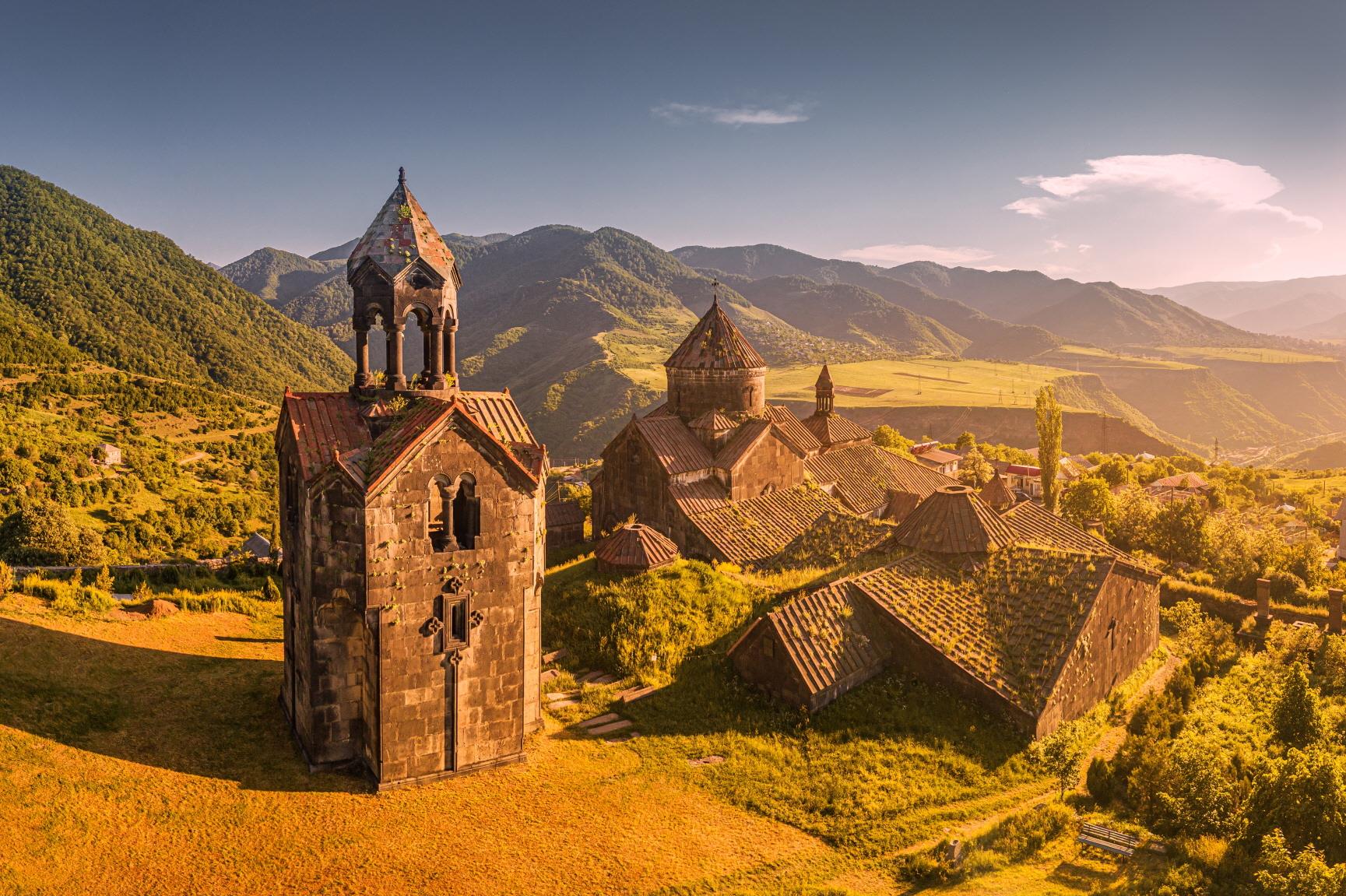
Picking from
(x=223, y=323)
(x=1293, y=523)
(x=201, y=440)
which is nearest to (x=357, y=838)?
(x=1293, y=523)

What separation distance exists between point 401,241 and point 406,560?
639 cm

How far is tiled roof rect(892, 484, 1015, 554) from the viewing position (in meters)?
22.3

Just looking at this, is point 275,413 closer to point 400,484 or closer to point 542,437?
point 542,437

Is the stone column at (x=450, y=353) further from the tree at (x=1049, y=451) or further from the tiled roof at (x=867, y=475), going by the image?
the tree at (x=1049, y=451)

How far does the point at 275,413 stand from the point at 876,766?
83.4 m

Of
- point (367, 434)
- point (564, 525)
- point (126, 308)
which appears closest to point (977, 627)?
point (367, 434)

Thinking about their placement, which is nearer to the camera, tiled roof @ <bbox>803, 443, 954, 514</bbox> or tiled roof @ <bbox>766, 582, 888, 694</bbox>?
tiled roof @ <bbox>766, 582, 888, 694</bbox>

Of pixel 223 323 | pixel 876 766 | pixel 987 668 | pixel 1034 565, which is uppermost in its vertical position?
pixel 223 323

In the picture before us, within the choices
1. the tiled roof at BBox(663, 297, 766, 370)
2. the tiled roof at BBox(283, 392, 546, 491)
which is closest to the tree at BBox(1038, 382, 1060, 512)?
the tiled roof at BBox(663, 297, 766, 370)

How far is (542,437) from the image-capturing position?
133750 millimetres

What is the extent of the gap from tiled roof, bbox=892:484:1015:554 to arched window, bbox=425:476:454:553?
1435cm

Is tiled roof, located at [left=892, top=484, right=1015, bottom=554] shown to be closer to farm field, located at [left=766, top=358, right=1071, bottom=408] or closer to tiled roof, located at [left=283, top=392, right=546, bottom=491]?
tiled roof, located at [left=283, top=392, right=546, bottom=491]

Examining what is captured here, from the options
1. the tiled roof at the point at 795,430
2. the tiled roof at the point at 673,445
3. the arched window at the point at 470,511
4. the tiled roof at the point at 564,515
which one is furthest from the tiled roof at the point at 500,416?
the tiled roof at the point at 795,430

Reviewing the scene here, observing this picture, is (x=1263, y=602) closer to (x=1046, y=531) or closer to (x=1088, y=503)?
(x=1046, y=531)
